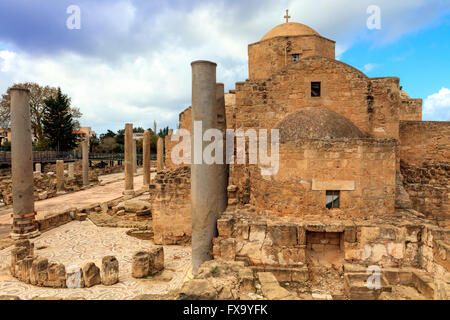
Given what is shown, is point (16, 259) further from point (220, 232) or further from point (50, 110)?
point (50, 110)

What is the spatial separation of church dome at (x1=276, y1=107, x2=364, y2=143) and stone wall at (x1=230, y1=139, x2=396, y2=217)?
2.22 ft

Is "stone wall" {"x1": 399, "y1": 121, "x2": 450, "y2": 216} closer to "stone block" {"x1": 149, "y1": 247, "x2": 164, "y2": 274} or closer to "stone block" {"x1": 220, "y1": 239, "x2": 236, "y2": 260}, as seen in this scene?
"stone block" {"x1": 220, "y1": 239, "x2": 236, "y2": 260}

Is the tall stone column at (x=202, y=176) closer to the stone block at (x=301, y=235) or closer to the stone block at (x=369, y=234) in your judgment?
the stone block at (x=301, y=235)

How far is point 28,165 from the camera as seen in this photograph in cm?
995

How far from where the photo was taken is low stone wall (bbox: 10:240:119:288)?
634 centimetres

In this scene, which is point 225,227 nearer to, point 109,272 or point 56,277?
point 109,272

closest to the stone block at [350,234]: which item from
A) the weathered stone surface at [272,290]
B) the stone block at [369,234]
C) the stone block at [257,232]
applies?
the stone block at [369,234]

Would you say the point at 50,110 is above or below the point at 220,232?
above

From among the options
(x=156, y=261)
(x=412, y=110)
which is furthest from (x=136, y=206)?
Answer: (x=412, y=110)

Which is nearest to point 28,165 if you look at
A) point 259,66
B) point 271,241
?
point 271,241

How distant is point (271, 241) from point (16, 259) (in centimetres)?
648

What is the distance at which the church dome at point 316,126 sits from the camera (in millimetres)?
7152

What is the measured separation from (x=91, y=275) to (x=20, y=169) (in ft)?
19.2

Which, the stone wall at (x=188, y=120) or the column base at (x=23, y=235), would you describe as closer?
the column base at (x=23, y=235)
